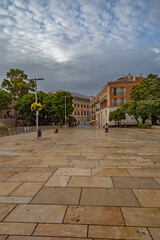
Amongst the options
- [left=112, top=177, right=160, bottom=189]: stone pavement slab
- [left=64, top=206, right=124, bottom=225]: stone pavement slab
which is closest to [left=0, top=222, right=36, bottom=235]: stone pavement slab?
[left=64, top=206, right=124, bottom=225]: stone pavement slab

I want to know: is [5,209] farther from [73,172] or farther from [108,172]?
[108,172]

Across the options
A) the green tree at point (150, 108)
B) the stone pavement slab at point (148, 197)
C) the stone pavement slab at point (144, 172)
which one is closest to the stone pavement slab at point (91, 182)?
the stone pavement slab at point (148, 197)

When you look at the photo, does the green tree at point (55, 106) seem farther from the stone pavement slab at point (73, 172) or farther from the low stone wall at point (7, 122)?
the stone pavement slab at point (73, 172)

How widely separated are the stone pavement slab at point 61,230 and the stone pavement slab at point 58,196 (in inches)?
29.8

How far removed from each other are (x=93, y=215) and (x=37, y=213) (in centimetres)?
107

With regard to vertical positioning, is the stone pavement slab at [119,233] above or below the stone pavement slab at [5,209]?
above

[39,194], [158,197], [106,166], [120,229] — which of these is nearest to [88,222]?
[120,229]

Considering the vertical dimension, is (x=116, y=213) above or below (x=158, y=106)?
below

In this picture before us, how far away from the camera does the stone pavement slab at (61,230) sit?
2414 millimetres

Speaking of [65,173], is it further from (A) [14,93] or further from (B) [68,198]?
(A) [14,93]

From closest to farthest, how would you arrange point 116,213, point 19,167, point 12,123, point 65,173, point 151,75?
point 116,213, point 65,173, point 19,167, point 151,75, point 12,123

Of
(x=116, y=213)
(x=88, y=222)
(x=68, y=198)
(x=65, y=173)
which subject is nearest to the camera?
(x=88, y=222)

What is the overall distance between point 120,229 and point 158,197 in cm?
156

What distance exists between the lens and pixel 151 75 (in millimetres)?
40281
